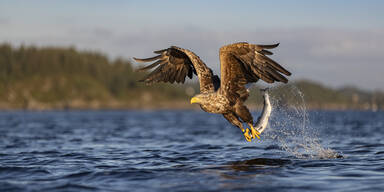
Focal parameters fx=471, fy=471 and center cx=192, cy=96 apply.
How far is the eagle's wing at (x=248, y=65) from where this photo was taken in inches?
441

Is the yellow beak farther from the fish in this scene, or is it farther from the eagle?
the fish

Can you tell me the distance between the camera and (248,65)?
11.4 m

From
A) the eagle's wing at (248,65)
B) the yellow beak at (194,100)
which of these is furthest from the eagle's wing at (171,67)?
the yellow beak at (194,100)

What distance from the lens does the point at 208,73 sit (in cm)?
1240

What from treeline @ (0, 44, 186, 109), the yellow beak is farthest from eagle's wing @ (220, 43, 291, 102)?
treeline @ (0, 44, 186, 109)

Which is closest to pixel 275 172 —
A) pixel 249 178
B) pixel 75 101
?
pixel 249 178

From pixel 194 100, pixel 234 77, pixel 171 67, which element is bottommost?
pixel 194 100

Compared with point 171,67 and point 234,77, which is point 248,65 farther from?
point 171,67

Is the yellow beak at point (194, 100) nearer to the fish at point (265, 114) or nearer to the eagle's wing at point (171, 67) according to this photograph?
the eagle's wing at point (171, 67)

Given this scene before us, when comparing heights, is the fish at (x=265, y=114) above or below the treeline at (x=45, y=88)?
below

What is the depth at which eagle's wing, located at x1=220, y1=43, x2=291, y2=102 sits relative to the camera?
11195mm

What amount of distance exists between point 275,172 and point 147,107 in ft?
621

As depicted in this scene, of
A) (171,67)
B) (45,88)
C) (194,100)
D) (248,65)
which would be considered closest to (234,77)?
(248,65)

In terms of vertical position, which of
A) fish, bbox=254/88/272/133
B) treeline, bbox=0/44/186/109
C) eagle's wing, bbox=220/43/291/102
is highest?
treeline, bbox=0/44/186/109
